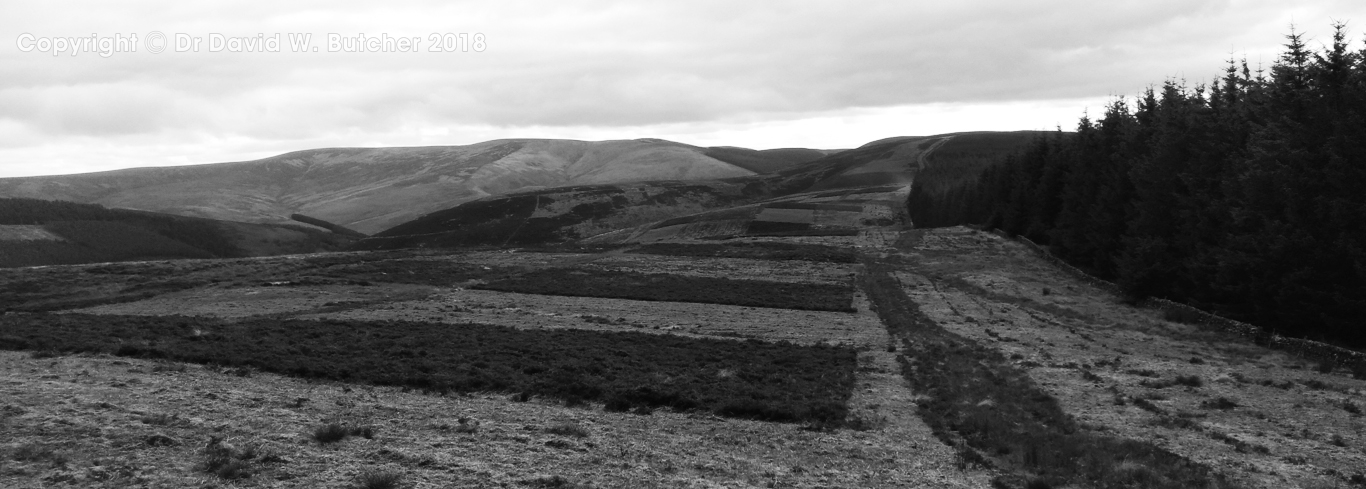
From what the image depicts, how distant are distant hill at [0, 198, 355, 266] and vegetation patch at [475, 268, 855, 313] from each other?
8681 centimetres

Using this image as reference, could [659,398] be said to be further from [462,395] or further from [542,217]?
[542,217]

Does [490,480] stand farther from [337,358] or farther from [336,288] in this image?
[336,288]

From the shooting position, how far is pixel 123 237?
135750 millimetres

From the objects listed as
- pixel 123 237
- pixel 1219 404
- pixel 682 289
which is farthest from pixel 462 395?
pixel 123 237

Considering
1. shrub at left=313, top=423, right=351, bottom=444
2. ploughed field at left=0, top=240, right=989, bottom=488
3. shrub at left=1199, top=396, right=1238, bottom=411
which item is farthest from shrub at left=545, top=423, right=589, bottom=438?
shrub at left=1199, top=396, right=1238, bottom=411

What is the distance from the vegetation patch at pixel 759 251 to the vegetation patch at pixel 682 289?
18.1 metres

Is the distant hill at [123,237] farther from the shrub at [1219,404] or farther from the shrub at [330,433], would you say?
the shrub at [1219,404]

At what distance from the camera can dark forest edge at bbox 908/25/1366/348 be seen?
30703 mm

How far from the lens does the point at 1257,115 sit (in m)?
40.1

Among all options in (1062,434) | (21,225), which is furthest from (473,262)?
(21,225)

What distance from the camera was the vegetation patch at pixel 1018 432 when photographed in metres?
15.0

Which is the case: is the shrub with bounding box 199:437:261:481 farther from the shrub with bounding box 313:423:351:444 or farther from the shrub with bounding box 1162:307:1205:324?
the shrub with bounding box 1162:307:1205:324

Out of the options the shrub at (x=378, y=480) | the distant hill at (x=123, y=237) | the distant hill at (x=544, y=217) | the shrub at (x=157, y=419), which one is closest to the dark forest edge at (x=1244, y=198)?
the shrub at (x=378, y=480)

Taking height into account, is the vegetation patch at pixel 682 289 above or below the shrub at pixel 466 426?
below
